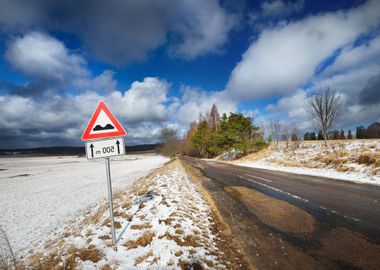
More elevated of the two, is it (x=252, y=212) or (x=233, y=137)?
(x=233, y=137)

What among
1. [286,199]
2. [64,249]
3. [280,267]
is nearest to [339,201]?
[286,199]

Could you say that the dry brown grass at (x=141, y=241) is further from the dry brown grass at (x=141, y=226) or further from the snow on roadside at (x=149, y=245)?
the dry brown grass at (x=141, y=226)

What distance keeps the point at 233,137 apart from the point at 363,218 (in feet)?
104

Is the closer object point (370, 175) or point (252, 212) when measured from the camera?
point (252, 212)

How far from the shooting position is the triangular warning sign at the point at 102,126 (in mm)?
3689

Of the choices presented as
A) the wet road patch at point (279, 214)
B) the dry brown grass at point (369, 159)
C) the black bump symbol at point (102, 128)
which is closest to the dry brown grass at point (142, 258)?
the black bump symbol at point (102, 128)

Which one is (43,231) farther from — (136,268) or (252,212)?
(252,212)

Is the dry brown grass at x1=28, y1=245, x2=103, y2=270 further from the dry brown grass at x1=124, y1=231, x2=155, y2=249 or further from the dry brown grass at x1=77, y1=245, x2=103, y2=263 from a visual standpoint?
the dry brown grass at x1=124, y1=231, x2=155, y2=249

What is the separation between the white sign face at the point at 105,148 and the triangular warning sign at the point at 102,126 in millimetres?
104

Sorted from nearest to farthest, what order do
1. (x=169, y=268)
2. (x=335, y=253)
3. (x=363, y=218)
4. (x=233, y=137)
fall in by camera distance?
(x=169, y=268) → (x=335, y=253) → (x=363, y=218) → (x=233, y=137)

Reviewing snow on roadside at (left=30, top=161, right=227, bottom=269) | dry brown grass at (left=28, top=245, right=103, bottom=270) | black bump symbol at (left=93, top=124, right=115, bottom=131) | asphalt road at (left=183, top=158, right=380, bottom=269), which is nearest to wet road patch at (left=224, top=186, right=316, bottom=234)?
asphalt road at (left=183, top=158, right=380, bottom=269)

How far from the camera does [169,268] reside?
3.18 meters

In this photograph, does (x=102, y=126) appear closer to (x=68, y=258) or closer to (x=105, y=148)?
(x=105, y=148)

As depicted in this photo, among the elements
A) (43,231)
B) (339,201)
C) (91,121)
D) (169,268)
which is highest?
(91,121)
